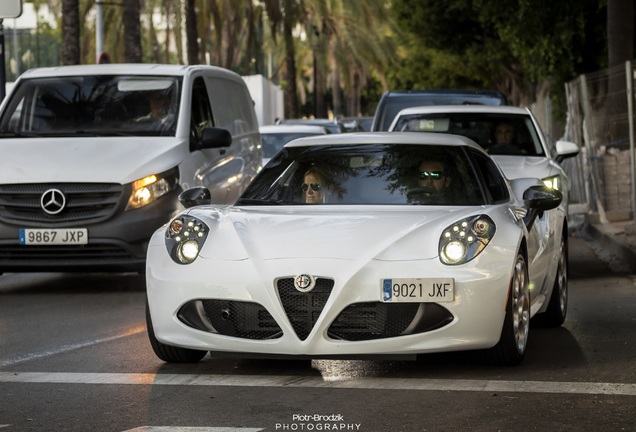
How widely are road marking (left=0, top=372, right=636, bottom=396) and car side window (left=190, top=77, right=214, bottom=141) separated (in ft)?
19.2

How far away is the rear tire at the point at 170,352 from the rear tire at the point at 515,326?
1619 mm

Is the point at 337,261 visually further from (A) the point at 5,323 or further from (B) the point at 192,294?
(A) the point at 5,323

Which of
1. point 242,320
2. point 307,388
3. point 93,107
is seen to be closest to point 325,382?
point 307,388

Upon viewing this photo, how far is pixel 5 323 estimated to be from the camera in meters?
10.2

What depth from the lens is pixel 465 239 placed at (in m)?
7.45

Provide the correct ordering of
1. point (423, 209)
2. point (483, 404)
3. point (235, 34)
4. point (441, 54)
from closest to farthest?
1. point (483, 404)
2. point (423, 209)
3. point (235, 34)
4. point (441, 54)

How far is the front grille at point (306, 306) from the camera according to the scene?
284 inches

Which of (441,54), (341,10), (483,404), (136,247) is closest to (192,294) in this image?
(483,404)

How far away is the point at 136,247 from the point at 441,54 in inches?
1881

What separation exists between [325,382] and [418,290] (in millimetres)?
678

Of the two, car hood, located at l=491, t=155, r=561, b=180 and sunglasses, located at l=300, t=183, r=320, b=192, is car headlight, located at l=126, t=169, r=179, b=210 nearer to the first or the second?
car hood, located at l=491, t=155, r=561, b=180

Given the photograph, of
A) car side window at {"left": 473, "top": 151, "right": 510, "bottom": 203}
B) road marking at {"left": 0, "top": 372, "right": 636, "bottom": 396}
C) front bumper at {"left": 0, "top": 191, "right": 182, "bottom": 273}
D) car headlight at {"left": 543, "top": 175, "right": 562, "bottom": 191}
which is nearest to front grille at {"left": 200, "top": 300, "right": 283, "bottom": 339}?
road marking at {"left": 0, "top": 372, "right": 636, "bottom": 396}

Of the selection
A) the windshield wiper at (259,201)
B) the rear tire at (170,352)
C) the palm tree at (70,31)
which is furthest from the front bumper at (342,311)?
the palm tree at (70,31)

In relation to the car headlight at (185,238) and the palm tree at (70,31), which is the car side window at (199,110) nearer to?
the car headlight at (185,238)
